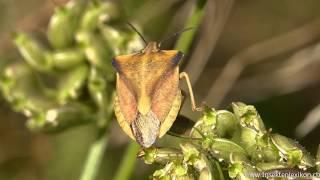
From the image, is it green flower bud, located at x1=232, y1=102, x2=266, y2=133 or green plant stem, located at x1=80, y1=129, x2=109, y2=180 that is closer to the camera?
green flower bud, located at x1=232, y1=102, x2=266, y2=133

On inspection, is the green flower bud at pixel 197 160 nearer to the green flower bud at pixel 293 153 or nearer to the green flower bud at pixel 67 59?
the green flower bud at pixel 293 153

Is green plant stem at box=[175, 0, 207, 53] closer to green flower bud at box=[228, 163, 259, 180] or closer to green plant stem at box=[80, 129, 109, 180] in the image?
green plant stem at box=[80, 129, 109, 180]

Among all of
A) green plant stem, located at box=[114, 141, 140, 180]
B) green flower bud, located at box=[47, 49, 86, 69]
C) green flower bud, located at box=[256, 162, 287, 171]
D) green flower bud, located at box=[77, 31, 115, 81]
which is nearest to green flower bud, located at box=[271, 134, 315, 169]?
green flower bud, located at box=[256, 162, 287, 171]

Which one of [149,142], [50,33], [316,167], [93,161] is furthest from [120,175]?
[316,167]

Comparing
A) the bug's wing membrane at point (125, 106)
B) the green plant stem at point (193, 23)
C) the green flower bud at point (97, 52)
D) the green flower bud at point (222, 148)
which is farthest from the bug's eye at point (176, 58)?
the green flower bud at point (97, 52)

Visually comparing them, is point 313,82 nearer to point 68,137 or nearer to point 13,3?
point 68,137

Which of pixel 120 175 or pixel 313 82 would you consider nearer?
pixel 120 175

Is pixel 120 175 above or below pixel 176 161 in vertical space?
below
